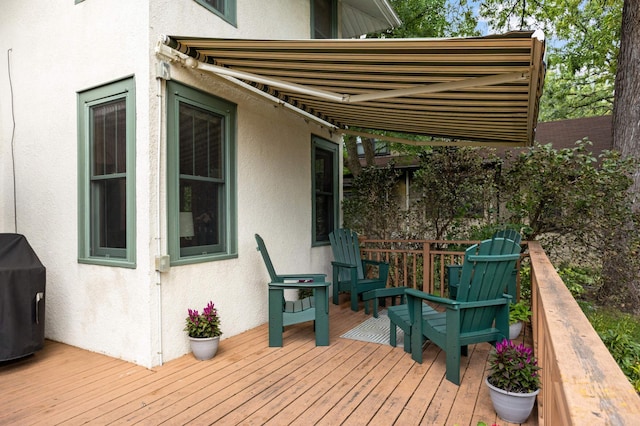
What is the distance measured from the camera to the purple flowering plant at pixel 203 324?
3549 mm

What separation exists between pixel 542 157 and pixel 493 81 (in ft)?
9.40

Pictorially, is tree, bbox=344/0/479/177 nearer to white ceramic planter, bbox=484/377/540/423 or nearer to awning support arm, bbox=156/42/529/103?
awning support arm, bbox=156/42/529/103

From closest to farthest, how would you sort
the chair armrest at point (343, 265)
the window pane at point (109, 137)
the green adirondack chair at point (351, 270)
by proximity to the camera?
1. the window pane at point (109, 137)
2. the chair armrest at point (343, 265)
3. the green adirondack chair at point (351, 270)

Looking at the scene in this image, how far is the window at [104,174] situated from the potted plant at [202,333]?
83 centimetres

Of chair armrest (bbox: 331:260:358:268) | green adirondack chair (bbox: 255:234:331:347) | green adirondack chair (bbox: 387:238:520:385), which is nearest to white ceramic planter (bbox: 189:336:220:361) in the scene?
green adirondack chair (bbox: 255:234:331:347)

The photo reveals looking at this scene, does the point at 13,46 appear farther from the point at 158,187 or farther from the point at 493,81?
the point at 493,81

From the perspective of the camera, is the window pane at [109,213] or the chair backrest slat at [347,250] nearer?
the window pane at [109,213]

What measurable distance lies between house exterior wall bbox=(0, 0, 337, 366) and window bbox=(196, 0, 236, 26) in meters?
0.09

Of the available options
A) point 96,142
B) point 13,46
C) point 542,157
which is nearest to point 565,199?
point 542,157

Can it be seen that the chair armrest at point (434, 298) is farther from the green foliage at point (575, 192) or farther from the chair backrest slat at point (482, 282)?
the green foliage at point (575, 192)

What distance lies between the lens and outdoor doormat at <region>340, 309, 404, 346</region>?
4164 mm

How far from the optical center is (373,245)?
722 centimetres

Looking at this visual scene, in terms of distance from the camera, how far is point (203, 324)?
355 centimetres

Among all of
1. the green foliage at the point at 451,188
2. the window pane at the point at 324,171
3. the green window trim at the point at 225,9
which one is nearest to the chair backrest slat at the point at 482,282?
the green foliage at the point at 451,188
